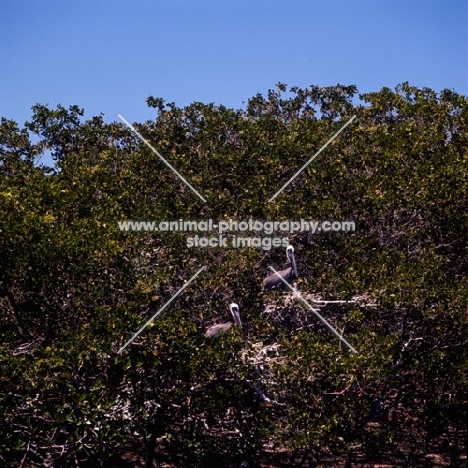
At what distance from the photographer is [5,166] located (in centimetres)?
2147

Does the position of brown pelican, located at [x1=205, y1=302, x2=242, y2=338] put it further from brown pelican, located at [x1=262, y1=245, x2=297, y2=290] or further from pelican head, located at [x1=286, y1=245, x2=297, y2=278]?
pelican head, located at [x1=286, y1=245, x2=297, y2=278]

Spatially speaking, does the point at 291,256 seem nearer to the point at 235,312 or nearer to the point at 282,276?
the point at 282,276

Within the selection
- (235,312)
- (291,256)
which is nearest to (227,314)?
(235,312)

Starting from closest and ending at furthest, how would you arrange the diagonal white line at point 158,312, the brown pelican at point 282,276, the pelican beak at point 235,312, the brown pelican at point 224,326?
the diagonal white line at point 158,312, the brown pelican at point 224,326, the pelican beak at point 235,312, the brown pelican at point 282,276

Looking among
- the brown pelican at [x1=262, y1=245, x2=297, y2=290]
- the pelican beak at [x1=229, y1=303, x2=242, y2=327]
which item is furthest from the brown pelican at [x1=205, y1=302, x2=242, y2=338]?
the brown pelican at [x1=262, y1=245, x2=297, y2=290]

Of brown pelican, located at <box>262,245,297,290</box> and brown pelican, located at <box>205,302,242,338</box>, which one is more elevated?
brown pelican, located at <box>262,245,297,290</box>

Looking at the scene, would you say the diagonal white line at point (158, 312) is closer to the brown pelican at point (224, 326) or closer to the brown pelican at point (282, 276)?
the brown pelican at point (224, 326)

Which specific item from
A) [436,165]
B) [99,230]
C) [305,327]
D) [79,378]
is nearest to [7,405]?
[79,378]

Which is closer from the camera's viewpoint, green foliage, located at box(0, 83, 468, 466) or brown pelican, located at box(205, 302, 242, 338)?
green foliage, located at box(0, 83, 468, 466)

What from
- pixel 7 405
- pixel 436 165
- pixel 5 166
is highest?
pixel 5 166

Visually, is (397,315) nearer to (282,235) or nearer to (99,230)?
(282,235)

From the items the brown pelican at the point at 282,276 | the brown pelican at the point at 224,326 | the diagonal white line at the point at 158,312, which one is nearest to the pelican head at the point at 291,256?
the brown pelican at the point at 282,276

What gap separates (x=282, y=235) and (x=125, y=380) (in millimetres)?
4831

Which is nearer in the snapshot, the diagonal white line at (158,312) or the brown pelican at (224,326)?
the diagonal white line at (158,312)
